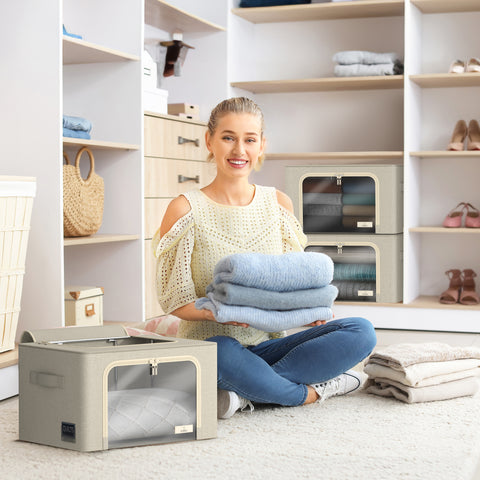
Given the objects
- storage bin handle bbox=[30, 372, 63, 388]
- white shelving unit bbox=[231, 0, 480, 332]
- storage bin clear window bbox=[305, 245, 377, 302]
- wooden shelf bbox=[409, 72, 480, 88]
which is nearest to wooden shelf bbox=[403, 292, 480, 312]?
white shelving unit bbox=[231, 0, 480, 332]

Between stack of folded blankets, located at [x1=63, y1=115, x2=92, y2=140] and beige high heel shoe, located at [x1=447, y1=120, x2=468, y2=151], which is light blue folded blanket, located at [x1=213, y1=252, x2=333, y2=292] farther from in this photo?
beige high heel shoe, located at [x1=447, y1=120, x2=468, y2=151]

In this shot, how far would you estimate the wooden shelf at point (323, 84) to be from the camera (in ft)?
13.0

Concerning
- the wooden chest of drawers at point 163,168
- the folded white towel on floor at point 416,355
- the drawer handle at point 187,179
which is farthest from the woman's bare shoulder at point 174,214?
the drawer handle at point 187,179

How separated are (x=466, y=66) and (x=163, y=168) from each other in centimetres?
152

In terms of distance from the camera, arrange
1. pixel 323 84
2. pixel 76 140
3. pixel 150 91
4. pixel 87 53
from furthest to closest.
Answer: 1. pixel 323 84
2. pixel 150 91
3. pixel 87 53
4. pixel 76 140

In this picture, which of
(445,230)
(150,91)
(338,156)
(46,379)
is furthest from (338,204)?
(46,379)

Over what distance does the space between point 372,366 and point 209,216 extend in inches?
25.8

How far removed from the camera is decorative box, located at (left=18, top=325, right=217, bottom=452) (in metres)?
1.84

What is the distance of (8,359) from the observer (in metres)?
2.49

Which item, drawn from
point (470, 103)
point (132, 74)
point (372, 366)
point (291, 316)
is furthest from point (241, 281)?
point (470, 103)

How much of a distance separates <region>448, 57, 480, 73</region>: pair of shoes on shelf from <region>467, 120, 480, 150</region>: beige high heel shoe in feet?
0.84

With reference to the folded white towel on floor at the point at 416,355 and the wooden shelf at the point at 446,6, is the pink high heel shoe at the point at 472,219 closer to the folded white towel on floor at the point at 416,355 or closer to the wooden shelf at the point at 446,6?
the wooden shelf at the point at 446,6

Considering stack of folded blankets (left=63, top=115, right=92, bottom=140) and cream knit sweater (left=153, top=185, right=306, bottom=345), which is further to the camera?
stack of folded blankets (left=63, top=115, right=92, bottom=140)

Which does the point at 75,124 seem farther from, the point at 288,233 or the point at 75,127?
the point at 288,233
